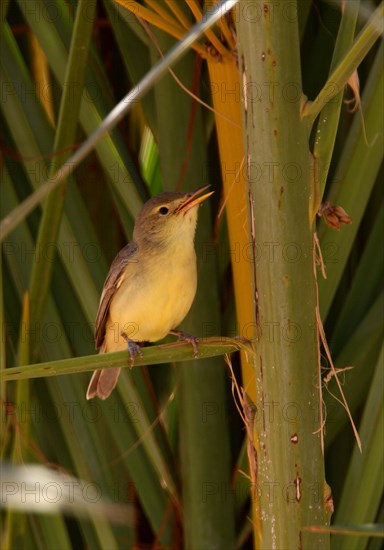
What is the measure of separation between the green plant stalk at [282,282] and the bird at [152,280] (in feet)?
3.33

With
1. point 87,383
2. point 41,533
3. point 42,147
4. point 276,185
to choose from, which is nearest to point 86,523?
point 41,533

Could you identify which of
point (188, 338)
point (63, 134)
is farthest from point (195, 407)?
point (63, 134)

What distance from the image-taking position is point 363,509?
2062 mm

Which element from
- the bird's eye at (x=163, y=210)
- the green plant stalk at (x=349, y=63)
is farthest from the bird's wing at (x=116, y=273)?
the green plant stalk at (x=349, y=63)

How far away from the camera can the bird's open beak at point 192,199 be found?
244cm

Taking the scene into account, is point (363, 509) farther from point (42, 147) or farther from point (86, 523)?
point (42, 147)

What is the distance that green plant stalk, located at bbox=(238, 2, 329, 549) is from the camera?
61.3 inches

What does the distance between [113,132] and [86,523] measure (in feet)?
3.63

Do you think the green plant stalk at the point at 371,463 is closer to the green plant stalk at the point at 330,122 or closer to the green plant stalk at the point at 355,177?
the green plant stalk at the point at 355,177

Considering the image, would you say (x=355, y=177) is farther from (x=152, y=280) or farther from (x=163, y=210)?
(x=152, y=280)

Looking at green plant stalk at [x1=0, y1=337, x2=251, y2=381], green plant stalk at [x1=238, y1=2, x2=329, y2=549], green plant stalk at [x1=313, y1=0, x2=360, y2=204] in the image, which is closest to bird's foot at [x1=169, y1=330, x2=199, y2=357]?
green plant stalk at [x1=0, y1=337, x2=251, y2=381]

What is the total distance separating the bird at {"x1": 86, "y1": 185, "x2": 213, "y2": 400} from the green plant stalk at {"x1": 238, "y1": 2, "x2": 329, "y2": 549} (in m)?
1.02

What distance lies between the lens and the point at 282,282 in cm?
157

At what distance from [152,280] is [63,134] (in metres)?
0.79
